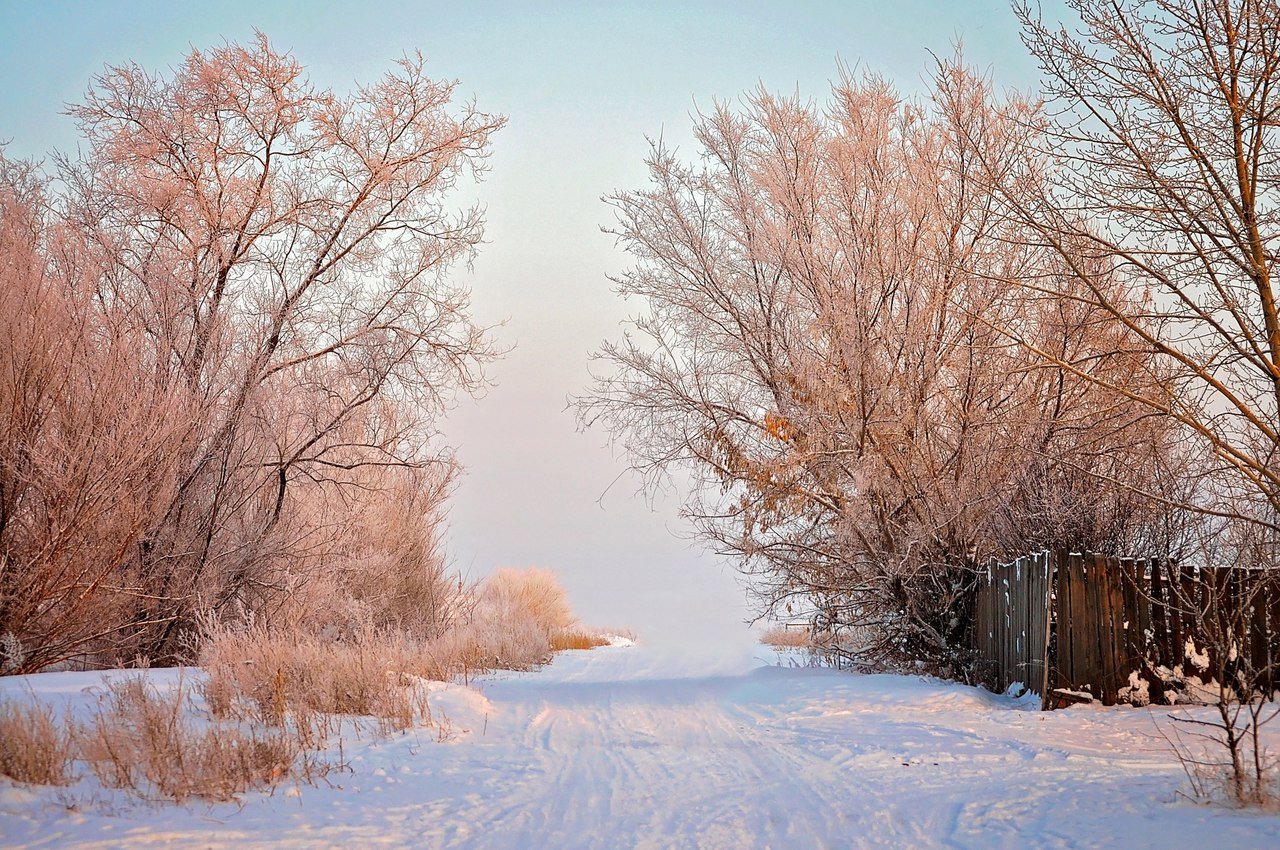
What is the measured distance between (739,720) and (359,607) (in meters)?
7.61

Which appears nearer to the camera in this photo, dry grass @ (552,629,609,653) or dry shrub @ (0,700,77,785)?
dry shrub @ (0,700,77,785)

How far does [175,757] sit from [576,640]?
1695cm

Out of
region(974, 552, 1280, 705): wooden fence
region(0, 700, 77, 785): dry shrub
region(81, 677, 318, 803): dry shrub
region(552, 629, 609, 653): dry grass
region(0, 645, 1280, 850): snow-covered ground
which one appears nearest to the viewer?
region(0, 645, 1280, 850): snow-covered ground

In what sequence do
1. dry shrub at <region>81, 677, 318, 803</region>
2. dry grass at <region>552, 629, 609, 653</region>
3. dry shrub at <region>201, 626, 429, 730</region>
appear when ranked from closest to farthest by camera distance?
dry shrub at <region>81, 677, 318, 803</region>, dry shrub at <region>201, 626, 429, 730</region>, dry grass at <region>552, 629, 609, 653</region>

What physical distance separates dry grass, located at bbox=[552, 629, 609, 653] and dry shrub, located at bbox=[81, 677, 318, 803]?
44.9ft

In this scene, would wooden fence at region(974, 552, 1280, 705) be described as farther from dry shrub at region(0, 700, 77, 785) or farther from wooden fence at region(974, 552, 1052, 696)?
dry shrub at region(0, 700, 77, 785)

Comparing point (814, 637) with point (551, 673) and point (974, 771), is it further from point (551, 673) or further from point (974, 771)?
point (974, 771)

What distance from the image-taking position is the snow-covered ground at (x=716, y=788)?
4.41 meters

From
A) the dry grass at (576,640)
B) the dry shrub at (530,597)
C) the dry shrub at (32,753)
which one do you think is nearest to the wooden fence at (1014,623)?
the dry shrub at (32,753)

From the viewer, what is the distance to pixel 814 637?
12.8m

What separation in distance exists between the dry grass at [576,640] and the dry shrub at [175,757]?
13694 millimetres

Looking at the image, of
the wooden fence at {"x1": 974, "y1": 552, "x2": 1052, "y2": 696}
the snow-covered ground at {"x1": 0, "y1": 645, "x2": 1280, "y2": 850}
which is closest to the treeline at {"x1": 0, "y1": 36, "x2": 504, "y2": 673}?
the snow-covered ground at {"x1": 0, "y1": 645, "x2": 1280, "y2": 850}

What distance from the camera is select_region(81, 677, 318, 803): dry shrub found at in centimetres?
480

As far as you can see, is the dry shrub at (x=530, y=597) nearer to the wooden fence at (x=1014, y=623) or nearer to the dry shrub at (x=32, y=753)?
the wooden fence at (x=1014, y=623)
